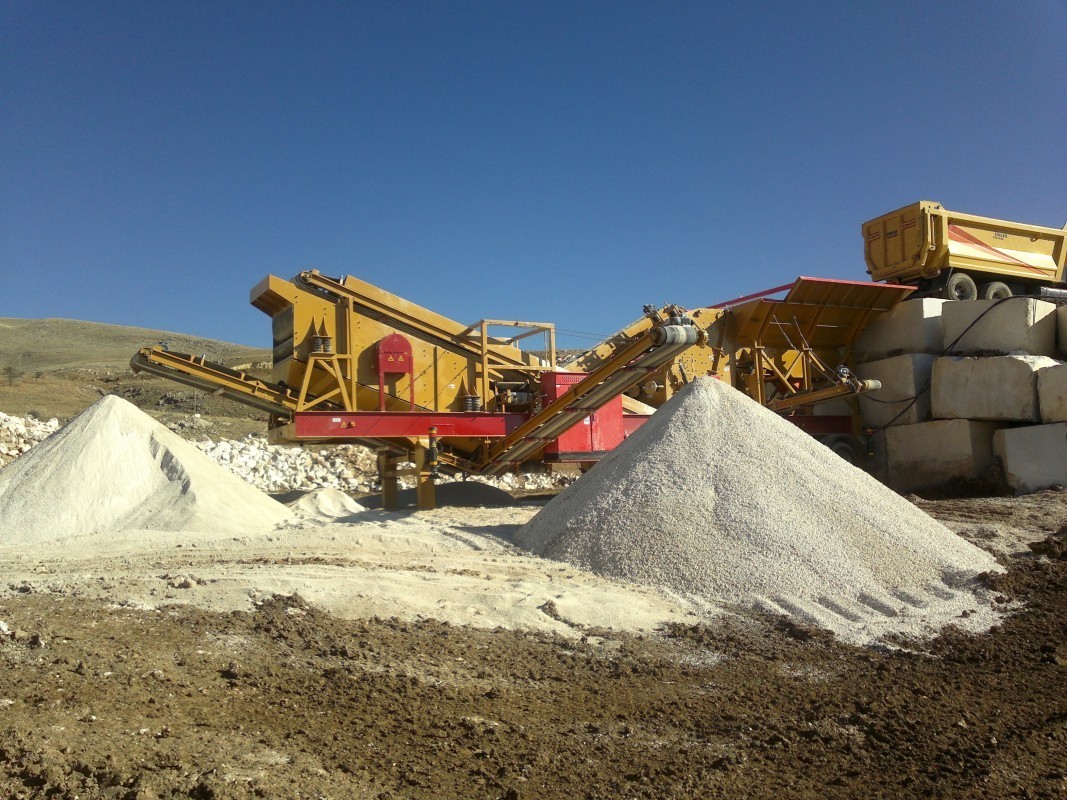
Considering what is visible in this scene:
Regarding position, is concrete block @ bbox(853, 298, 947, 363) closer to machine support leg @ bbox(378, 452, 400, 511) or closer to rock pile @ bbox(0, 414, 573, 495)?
rock pile @ bbox(0, 414, 573, 495)

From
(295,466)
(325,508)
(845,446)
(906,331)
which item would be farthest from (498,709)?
(295,466)

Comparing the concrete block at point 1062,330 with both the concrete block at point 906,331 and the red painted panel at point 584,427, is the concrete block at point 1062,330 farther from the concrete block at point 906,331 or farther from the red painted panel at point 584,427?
the red painted panel at point 584,427

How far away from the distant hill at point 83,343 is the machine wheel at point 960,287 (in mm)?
34653

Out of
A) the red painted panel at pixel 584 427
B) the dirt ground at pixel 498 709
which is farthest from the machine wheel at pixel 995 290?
A: the dirt ground at pixel 498 709

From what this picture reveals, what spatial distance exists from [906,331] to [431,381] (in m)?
6.57

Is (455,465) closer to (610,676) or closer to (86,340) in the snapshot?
(610,676)

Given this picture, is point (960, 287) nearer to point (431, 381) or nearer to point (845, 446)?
point (845, 446)

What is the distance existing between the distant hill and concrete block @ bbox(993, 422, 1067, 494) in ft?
120

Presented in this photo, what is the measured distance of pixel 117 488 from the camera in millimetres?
8438

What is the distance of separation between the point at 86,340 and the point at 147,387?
3458cm

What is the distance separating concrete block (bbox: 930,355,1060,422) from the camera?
10734 millimetres

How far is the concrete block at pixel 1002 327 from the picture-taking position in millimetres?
11508

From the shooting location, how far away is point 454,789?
2896 millimetres

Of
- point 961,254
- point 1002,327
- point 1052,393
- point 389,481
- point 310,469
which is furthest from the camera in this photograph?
point 310,469
